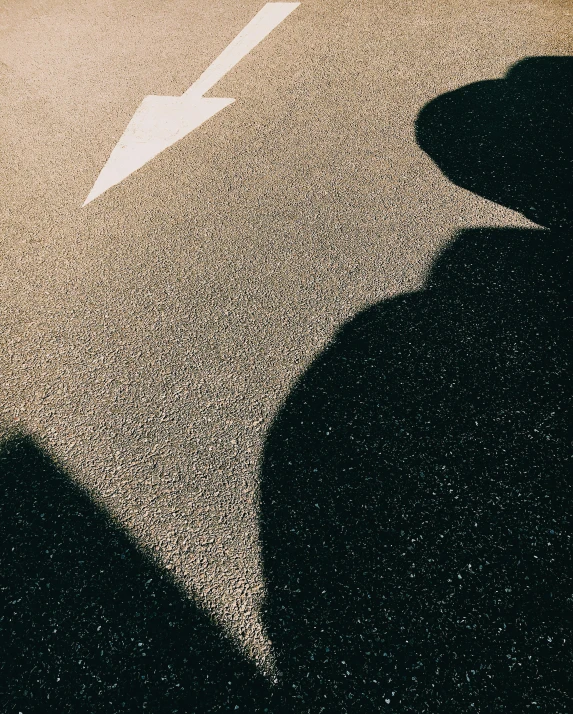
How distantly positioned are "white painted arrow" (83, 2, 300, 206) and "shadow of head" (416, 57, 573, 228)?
1691mm

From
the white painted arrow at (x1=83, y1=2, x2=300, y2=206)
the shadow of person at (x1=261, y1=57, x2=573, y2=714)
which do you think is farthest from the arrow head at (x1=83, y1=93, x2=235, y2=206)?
the shadow of person at (x1=261, y1=57, x2=573, y2=714)

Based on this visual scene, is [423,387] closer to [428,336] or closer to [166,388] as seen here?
[428,336]

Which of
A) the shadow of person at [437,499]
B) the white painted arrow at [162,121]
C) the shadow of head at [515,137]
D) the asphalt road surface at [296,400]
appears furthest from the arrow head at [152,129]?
the shadow of person at [437,499]

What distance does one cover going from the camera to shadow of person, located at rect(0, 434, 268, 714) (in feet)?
5.99

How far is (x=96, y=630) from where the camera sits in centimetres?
196

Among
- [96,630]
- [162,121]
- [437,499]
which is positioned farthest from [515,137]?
[96,630]

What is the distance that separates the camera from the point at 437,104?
429 cm

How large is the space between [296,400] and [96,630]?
3.88ft

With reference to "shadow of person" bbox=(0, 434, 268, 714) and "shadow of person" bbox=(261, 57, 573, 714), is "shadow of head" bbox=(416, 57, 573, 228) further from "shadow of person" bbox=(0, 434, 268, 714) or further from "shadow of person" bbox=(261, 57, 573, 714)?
"shadow of person" bbox=(0, 434, 268, 714)

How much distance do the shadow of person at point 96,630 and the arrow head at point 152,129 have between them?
91.2 inches

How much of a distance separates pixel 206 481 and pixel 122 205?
7.02 ft

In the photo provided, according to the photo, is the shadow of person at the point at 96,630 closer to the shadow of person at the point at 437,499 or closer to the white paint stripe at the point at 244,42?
the shadow of person at the point at 437,499

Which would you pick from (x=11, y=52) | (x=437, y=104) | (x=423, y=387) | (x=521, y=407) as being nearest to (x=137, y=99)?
(x=11, y=52)

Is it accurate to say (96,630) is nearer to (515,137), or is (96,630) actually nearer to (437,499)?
(437,499)
